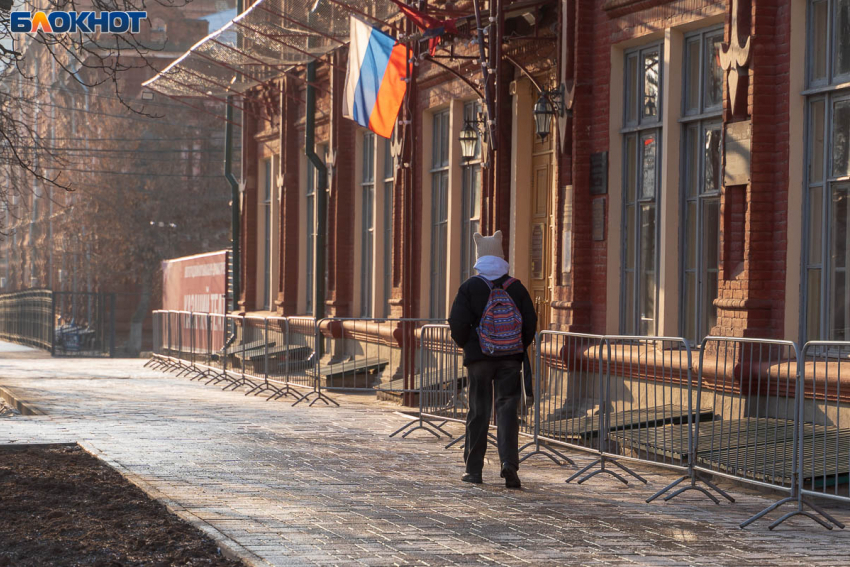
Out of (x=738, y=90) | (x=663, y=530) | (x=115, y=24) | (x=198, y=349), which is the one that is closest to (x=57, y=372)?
(x=198, y=349)

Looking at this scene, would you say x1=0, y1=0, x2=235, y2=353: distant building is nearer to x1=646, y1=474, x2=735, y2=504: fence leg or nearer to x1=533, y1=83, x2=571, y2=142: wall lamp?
x1=533, y1=83, x2=571, y2=142: wall lamp

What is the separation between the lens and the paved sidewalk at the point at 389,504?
698cm

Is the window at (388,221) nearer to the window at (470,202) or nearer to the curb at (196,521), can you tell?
the window at (470,202)

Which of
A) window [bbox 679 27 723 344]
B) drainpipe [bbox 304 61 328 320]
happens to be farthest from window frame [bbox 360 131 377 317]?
window [bbox 679 27 723 344]

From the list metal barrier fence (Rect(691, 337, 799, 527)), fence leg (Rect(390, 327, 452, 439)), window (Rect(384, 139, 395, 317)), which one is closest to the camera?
metal barrier fence (Rect(691, 337, 799, 527))

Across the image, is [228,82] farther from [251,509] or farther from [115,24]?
[251,509]

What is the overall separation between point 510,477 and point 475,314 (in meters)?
1.27

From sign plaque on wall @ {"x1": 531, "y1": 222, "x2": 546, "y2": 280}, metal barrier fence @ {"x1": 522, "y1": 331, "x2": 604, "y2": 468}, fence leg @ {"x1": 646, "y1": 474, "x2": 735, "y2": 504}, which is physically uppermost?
sign plaque on wall @ {"x1": 531, "y1": 222, "x2": 546, "y2": 280}

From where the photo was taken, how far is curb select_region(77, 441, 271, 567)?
665cm

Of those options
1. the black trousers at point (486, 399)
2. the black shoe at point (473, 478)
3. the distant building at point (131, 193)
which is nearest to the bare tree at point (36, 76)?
the black trousers at point (486, 399)

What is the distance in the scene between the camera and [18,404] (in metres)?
17.6

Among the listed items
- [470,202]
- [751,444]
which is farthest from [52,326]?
[751,444]

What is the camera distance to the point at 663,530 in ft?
25.5

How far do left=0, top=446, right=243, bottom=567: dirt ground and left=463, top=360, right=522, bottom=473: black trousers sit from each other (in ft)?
8.34
